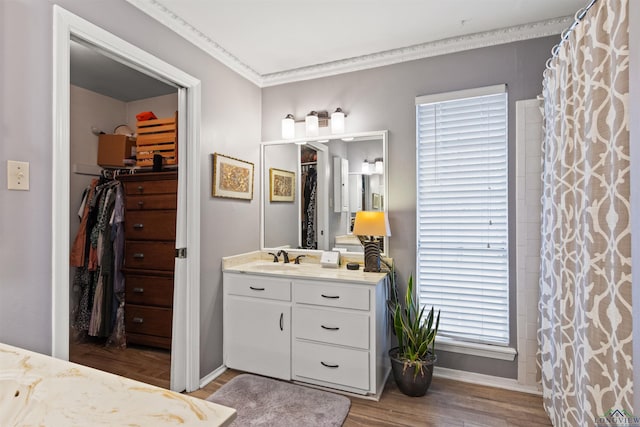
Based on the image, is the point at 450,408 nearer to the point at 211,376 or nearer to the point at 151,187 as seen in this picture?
the point at 211,376

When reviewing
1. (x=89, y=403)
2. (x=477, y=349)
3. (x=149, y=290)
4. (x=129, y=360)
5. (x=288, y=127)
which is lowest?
(x=129, y=360)

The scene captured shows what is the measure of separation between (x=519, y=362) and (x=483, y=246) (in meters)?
0.84

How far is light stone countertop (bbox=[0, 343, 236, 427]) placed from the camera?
2.39 ft

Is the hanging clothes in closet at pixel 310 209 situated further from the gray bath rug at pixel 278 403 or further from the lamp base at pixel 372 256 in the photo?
the gray bath rug at pixel 278 403

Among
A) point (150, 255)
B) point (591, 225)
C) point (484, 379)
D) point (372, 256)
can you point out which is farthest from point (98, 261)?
point (591, 225)

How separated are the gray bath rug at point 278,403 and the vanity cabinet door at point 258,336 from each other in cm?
10

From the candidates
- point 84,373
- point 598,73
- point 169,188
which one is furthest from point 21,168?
point 598,73

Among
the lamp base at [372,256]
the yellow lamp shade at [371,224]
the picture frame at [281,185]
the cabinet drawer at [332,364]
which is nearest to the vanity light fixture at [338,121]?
the picture frame at [281,185]

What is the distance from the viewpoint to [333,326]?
2314 mm

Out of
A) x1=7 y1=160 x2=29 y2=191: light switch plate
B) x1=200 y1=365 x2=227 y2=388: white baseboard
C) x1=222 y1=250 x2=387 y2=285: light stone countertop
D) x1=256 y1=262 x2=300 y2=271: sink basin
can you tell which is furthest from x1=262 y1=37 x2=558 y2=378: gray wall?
x1=7 y1=160 x2=29 y2=191: light switch plate

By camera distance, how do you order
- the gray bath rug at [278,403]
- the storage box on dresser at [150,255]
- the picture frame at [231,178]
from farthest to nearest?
the storage box on dresser at [150,255] < the picture frame at [231,178] < the gray bath rug at [278,403]

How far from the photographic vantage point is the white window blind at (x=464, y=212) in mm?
2418

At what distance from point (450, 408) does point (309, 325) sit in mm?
1044

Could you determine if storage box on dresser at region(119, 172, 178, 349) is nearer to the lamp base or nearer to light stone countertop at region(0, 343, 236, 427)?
the lamp base
